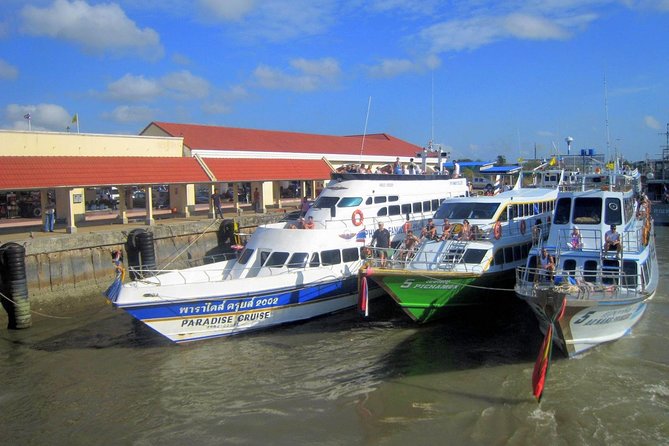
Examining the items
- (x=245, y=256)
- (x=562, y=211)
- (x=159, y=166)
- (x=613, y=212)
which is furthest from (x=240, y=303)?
(x=159, y=166)

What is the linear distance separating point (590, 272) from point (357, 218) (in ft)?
24.9

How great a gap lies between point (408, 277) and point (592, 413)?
5.58 meters

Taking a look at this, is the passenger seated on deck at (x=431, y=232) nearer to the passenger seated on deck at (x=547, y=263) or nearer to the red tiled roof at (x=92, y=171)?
the passenger seated on deck at (x=547, y=263)

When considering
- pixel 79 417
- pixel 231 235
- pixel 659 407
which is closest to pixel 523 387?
pixel 659 407

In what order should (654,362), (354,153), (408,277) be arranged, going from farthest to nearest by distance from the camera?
1. (354,153)
2. (408,277)
3. (654,362)

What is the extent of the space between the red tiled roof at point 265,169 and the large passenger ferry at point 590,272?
16.9 m

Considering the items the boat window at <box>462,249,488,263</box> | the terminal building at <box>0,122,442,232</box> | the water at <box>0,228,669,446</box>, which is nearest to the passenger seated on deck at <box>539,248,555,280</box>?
the water at <box>0,228,669,446</box>

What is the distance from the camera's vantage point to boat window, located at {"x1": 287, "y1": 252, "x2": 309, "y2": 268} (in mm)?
16500

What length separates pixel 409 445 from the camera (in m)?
9.69

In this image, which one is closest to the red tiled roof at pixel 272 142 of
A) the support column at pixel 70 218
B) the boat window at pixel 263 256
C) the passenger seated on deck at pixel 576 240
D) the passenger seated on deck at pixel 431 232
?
the support column at pixel 70 218

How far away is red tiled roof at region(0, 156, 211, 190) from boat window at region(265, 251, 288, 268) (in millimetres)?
10053

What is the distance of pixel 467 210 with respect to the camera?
60.9 feet

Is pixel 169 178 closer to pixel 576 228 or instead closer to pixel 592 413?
pixel 576 228

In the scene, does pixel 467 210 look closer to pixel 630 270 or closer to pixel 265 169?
pixel 630 270
